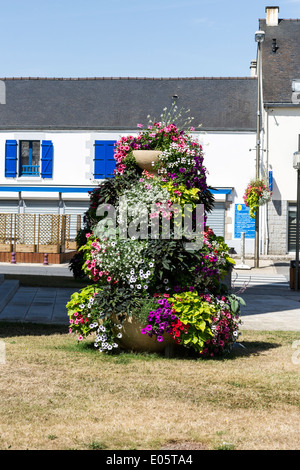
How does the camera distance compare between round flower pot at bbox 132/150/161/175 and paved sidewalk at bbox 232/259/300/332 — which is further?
paved sidewalk at bbox 232/259/300/332

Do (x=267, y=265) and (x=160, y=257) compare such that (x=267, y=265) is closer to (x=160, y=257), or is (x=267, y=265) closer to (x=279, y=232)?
(x=279, y=232)

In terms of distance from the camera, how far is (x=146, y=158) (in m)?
8.45

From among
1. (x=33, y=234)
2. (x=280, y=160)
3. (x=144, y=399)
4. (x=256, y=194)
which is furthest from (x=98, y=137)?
(x=144, y=399)

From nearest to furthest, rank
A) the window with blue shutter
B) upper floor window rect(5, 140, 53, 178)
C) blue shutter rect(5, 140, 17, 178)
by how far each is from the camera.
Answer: the window with blue shutter < upper floor window rect(5, 140, 53, 178) < blue shutter rect(5, 140, 17, 178)

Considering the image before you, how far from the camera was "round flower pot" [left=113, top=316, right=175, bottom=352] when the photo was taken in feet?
25.5

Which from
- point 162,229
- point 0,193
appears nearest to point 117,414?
point 162,229

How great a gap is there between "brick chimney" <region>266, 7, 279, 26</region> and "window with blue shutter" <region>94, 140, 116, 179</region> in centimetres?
999

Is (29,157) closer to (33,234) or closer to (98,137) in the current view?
(98,137)

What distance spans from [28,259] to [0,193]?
24.7 ft

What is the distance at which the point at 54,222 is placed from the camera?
25.7 metres

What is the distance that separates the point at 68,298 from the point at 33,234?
40.8 feet

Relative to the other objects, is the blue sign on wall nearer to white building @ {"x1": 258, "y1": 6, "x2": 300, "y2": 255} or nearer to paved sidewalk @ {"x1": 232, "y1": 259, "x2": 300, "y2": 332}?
white building @ {"x1": 258, "y1": 6, "x2": 300, "y2": 255}

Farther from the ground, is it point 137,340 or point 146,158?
point 146,158

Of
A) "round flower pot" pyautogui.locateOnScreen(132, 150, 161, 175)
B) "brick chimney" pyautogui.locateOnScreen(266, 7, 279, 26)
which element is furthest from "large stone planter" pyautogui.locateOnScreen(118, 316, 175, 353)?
"brick chimney" pyautogui.locateOnScreen(266, 7, 279, 26)
